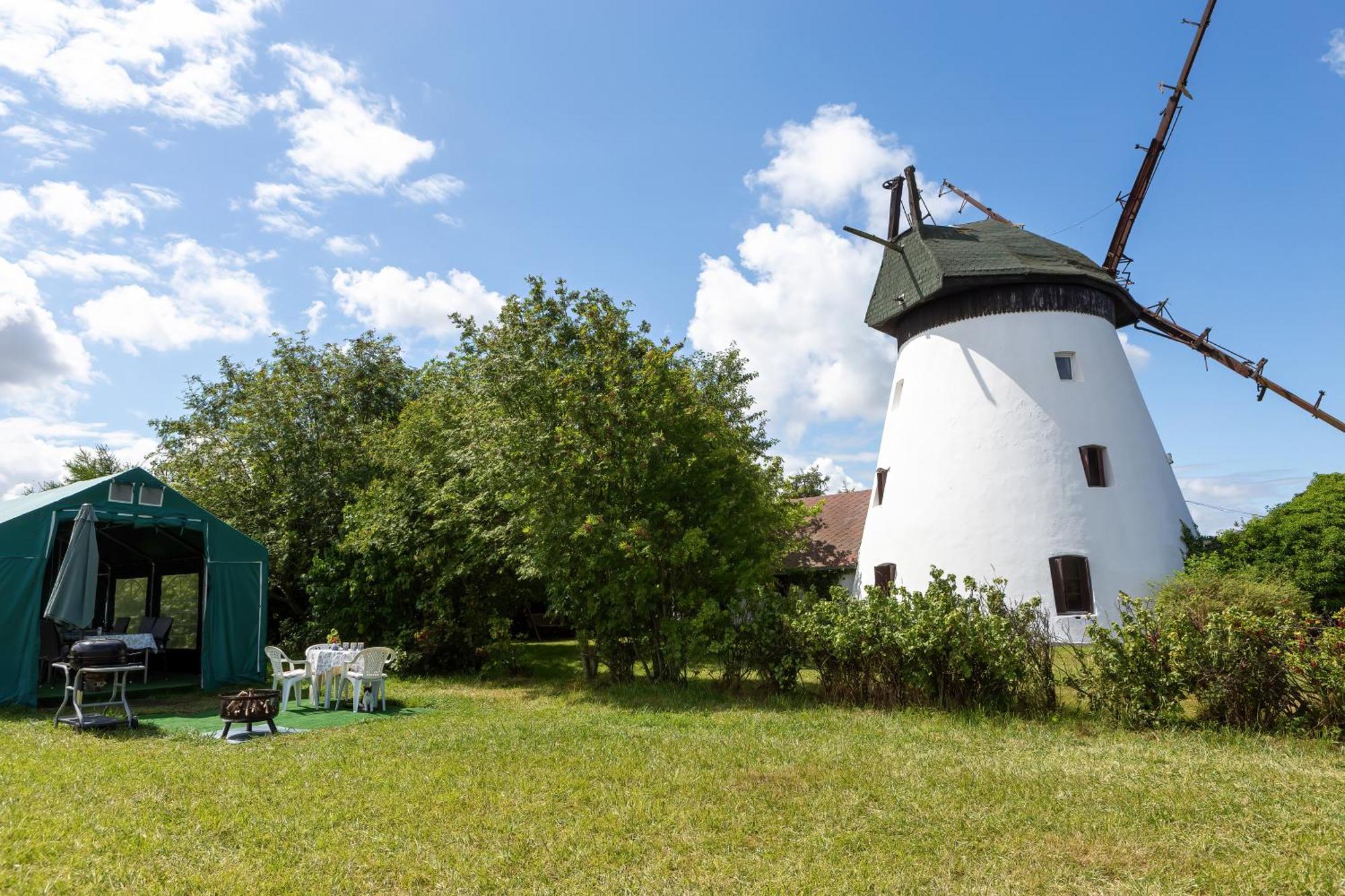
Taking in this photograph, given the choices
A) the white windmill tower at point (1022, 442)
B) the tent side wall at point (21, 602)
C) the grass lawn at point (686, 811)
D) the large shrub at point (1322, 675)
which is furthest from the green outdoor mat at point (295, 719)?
the large shrub at point (1322, 675)

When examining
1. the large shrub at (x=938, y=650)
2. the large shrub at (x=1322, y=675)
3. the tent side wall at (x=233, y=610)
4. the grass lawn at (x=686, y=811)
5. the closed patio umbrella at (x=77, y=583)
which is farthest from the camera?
the tent side wall at (x=233, y=610)

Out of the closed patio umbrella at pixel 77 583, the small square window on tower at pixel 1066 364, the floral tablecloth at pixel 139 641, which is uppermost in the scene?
the small square window on tower at pixel 1066 364

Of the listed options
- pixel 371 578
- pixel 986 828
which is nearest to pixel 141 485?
pixel 371 578

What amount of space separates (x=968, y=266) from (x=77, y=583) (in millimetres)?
18398

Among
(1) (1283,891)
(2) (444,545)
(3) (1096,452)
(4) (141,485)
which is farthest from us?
(3) (1096,452)

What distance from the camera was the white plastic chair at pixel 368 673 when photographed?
36.6ft

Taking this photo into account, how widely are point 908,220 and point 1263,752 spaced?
1604 cm

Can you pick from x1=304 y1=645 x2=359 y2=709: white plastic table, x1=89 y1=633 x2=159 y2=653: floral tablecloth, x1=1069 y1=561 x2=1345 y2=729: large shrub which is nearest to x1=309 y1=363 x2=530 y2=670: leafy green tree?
x1=304 y1=645 x2=359 y2=709: white plastic table

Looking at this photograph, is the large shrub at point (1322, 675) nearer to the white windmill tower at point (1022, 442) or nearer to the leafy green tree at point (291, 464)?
the white windmill tower at point (1022, 442)

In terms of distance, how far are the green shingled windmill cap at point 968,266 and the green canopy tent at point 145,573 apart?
16167 millimetres

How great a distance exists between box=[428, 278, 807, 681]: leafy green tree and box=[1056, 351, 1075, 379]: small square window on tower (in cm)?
825

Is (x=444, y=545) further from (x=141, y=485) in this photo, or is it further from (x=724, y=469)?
(x=724, y=469)

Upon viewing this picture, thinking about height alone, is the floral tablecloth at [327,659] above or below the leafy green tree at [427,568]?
below

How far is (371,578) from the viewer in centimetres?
1577
